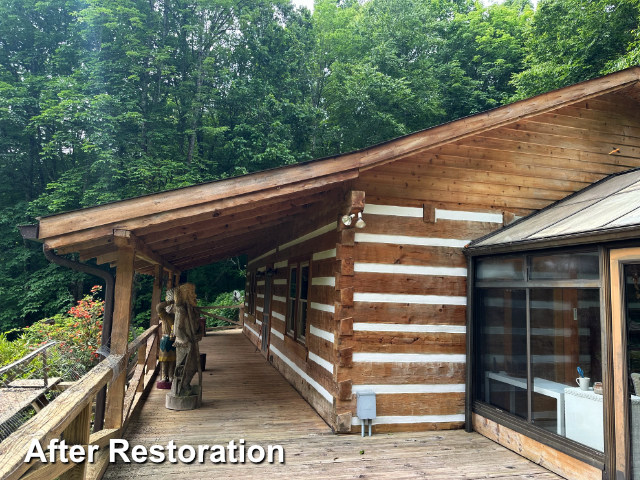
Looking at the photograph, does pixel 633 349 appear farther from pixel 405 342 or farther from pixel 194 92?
pixel 194 92

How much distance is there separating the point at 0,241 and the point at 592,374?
24.1 metres

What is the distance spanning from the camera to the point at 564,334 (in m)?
3.96

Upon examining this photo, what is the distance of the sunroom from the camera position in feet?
10.8

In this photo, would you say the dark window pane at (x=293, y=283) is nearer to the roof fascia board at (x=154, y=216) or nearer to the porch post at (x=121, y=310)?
the roof fascia board at (x=154, y=216)

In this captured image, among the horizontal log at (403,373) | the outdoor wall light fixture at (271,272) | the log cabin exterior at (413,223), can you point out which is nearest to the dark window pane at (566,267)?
the log cabin exterior at (413,223)

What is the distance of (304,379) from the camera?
6.26 meters

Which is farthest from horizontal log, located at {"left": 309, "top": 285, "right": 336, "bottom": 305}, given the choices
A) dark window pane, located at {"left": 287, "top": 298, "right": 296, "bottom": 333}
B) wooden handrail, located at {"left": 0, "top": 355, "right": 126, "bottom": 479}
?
wooden handrail, located at {"left": 0, "top": 355, "right": 126, "bottom": 479}

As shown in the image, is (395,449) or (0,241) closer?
(395,449)

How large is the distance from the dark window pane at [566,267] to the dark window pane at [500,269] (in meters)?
0.18

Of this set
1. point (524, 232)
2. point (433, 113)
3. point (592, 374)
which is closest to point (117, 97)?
point (433, 113)

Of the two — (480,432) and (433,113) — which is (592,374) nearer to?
(480,432)

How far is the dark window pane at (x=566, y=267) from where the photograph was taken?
143 inches

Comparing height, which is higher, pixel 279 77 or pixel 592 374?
pixel 279 77

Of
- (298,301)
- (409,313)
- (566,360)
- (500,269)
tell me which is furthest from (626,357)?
(298,301)
